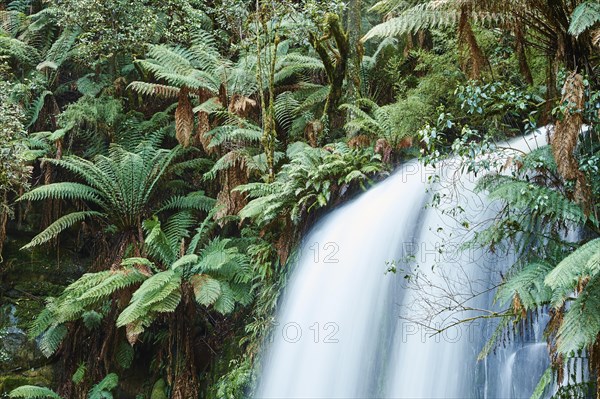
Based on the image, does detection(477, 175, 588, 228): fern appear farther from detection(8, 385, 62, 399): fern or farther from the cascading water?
detection(8, 385, 62, 399): fern

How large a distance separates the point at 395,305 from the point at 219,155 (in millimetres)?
3888

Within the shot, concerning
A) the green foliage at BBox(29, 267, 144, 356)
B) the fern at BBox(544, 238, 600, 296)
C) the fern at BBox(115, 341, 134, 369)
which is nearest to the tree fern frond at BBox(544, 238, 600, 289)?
the fern at BBox(544, 238, 600, 296)

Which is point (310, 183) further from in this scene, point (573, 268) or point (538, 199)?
point (573, 268)

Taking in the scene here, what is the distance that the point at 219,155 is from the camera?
8.90 meters

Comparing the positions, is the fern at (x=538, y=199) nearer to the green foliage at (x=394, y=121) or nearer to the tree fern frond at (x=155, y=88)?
the green foliage at (x=394, y=121)

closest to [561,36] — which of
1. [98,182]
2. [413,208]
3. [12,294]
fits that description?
[413,208]

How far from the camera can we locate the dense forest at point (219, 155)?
518 centimetres

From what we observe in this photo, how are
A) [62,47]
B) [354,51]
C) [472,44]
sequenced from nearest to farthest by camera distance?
[472,44] → [354,51] → [62,47]

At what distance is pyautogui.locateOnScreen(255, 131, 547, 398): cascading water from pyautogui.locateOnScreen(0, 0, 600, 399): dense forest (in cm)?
29

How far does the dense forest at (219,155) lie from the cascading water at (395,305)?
29 cm

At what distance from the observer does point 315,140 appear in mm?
8664

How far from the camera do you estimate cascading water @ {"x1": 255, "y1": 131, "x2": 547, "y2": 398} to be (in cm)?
517

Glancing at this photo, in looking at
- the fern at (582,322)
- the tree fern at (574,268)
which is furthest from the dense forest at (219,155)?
the tree fern at (574,268)

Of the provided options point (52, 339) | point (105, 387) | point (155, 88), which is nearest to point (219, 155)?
point (155, 88)
